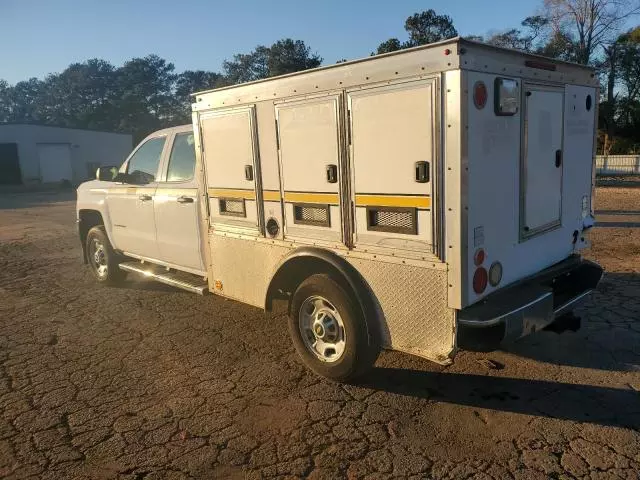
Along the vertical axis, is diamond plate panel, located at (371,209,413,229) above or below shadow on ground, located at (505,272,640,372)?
above

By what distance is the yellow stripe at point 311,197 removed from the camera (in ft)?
14.0

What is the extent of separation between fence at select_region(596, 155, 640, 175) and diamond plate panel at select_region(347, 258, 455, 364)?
2668 cm

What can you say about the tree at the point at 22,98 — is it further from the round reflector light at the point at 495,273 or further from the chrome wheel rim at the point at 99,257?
the round reflector light at the point at 495,273

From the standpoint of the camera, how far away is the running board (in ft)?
19.5

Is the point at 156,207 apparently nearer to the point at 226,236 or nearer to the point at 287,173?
the point at 226,236

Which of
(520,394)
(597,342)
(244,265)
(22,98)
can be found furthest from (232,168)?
(22,98)

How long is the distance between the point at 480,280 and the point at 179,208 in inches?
142

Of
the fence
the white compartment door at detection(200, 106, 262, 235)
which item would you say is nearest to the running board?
the white compartment door at detection(200, 106, 262, 235)

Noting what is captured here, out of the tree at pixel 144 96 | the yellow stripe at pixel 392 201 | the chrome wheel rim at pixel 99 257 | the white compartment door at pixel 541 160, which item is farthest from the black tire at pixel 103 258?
the tree at pixel 144 96

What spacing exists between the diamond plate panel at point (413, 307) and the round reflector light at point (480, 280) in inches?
8.1

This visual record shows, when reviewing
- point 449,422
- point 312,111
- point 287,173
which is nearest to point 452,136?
point 312,111

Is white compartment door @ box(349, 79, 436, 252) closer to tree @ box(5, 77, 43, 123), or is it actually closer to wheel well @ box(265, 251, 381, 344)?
wheel well @ box(265, 251, 381, 344)

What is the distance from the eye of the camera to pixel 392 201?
3854 millimetres

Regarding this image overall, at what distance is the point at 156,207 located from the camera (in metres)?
6.50
